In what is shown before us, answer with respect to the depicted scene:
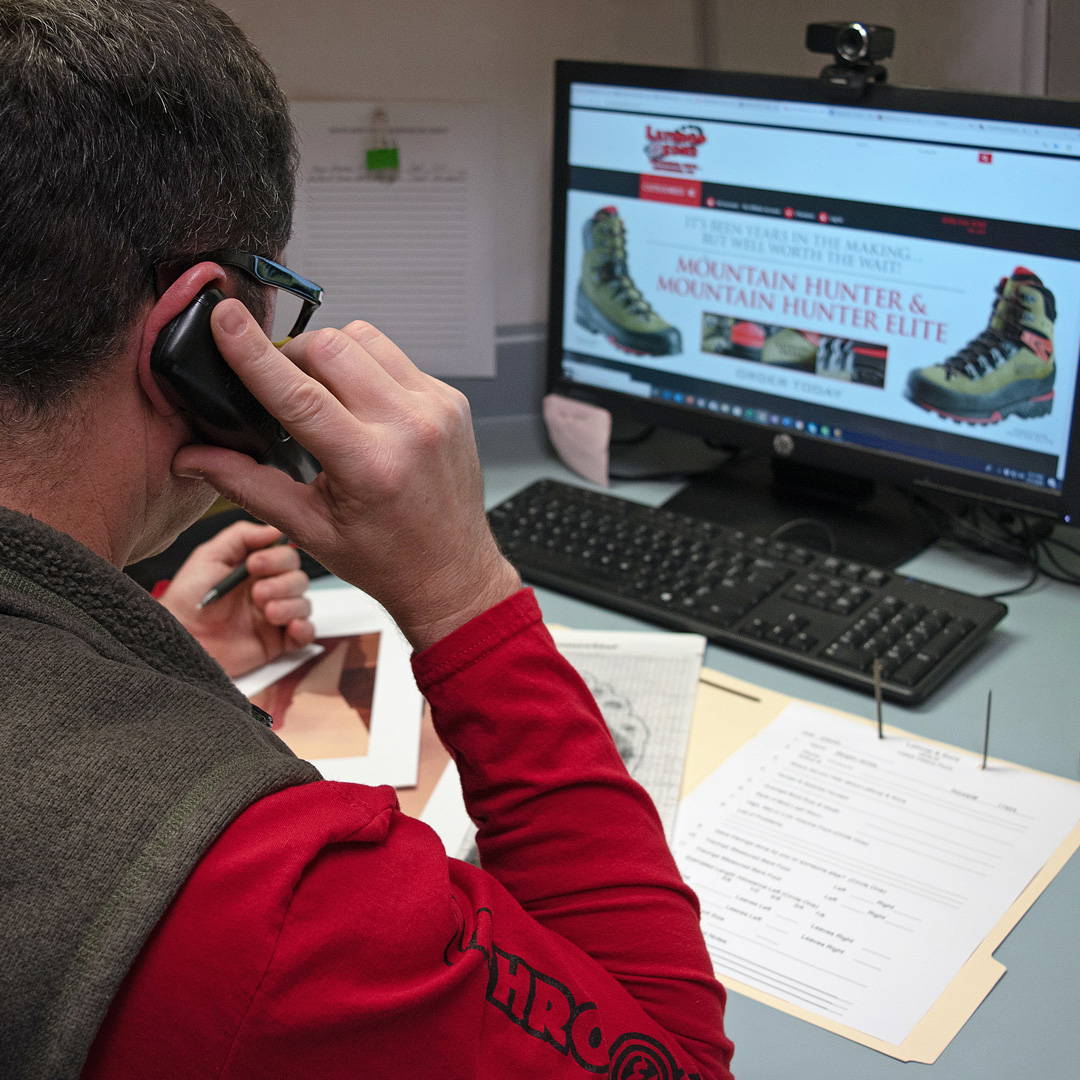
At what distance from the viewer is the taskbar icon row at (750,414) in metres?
1.38

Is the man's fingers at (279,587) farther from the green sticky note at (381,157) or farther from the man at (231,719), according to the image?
the green sticky note at (381,157)

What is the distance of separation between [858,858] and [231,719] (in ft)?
1.62

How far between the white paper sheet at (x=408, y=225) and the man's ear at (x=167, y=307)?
831mm

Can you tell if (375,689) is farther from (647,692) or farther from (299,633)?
(647,692)

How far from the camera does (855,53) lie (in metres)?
1.24

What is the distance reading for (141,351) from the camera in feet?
2.23

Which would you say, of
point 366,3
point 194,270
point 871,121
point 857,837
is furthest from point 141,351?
point 366,3

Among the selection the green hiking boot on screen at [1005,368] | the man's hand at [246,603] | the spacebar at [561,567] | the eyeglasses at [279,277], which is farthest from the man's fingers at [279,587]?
the green hiking boot on screen at [1005,368]

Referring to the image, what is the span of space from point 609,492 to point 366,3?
0.61 m

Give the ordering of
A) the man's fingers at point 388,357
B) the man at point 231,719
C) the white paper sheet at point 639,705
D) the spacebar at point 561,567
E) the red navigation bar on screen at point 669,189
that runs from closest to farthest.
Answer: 1. the man at point 231,719
2. the man's fingers at point 388,357
3. the white paper sheet at point 639,705
4. the spacebar at point 561,567
5. the red navigation bar on screen at point 669,189

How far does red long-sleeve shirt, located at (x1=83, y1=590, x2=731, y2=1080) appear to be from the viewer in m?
0.55

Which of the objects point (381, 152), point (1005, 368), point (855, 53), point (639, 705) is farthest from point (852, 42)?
point (639, 705)

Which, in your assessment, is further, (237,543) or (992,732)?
(237,543)

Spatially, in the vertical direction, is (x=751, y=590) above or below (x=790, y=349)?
below
